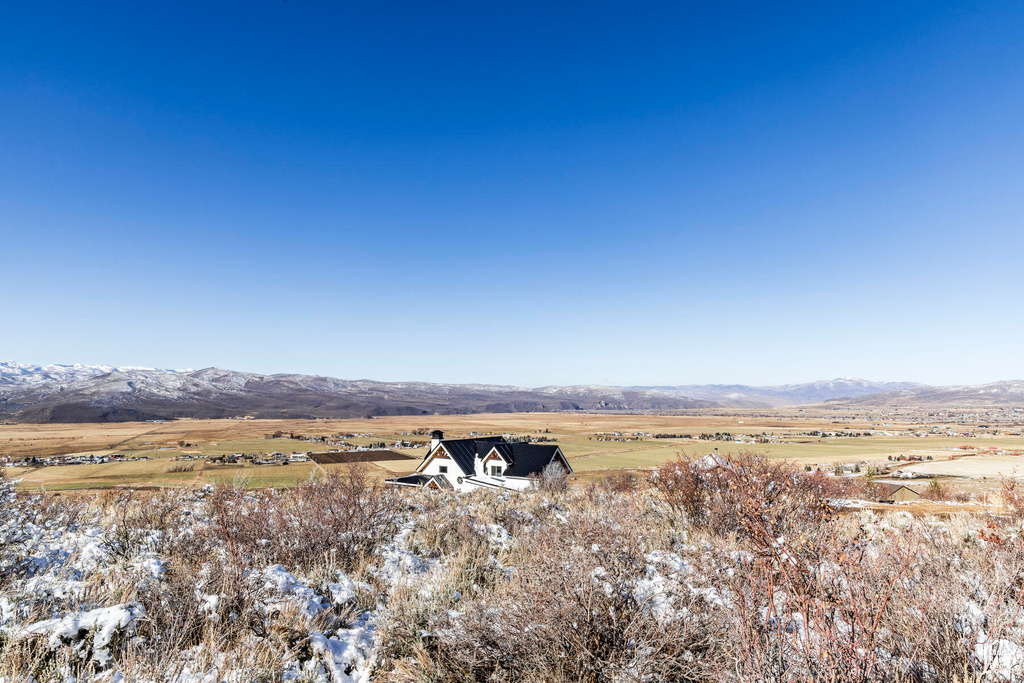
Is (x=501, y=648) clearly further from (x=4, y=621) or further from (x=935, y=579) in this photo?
(x=935, y=579)

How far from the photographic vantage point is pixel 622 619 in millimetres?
4961

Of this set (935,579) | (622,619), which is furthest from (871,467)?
(622,619)

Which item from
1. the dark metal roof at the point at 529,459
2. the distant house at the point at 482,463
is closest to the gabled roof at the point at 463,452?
the distant house at the point at 482,463

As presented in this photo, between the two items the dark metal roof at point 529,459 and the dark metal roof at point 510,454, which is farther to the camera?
the dark metal roof at point 510,454

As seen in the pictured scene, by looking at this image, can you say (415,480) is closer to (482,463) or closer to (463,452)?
(463,452)

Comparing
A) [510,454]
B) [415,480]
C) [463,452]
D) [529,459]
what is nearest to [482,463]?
[510,454]

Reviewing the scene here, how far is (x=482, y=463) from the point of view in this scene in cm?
4684

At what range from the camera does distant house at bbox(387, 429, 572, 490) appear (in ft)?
146

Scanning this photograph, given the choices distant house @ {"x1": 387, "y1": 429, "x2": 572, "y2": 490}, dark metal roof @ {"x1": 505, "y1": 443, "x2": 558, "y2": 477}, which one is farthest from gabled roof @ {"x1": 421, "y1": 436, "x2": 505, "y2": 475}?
dark metal roof @ {"x1": 505, "y1": 443, "x2": 558, "y2": 477}

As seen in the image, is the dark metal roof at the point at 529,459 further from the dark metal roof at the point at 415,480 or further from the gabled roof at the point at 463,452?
the dark metal roof at the point at 415,480

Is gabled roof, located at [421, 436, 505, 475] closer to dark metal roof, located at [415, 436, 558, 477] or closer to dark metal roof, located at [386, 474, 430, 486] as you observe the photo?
dark metal roof, located at [415, 436, 558, 477]

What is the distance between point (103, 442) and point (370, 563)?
15086cm

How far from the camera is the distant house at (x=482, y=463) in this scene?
146 feet

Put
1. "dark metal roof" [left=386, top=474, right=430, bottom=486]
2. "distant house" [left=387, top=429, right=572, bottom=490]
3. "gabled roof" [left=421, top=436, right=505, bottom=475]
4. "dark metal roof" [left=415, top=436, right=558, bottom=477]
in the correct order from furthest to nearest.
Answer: "dark metal roof" [left=386, top=474, right=430, bottom=486] → "gabled roof" [left=421, top=436, right=505, bottom=475] → "dark metal roof" [left=415, top=436, right=558, bottom=477] → "distant house" [left=387, top=429, right=572, bottom=490]
